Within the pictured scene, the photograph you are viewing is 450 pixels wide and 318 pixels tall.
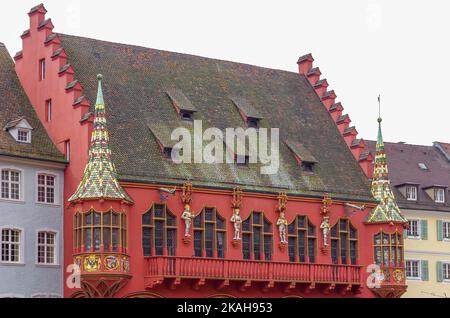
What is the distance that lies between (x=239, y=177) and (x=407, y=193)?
58.2 feet

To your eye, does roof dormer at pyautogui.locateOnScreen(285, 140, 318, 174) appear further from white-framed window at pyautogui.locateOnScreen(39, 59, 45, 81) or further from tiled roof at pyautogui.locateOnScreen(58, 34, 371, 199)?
white-framed window at pyautogui.locateOnScreen(39, 59, 45, 81)

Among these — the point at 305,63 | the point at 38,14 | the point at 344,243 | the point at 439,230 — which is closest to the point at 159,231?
the point at 344,243

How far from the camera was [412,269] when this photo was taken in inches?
2793

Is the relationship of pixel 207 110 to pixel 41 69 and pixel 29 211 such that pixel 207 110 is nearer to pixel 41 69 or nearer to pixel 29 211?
pixel 41 69

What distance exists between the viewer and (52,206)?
5475cm

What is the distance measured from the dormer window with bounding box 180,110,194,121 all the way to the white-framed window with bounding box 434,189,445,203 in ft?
67.6

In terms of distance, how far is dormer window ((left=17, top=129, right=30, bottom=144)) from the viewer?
54.5 meters

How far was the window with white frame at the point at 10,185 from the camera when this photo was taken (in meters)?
53.3

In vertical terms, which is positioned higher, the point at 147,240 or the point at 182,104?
the point at 182,104

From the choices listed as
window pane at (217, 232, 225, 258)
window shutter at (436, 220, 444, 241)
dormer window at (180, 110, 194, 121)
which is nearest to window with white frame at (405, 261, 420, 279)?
window shutter at (436, 220, 444, 241)

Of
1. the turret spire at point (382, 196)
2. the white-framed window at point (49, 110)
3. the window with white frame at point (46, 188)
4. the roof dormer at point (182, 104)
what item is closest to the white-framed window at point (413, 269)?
the turret spire at point (382, 196)

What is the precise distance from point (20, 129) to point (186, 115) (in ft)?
31.3
